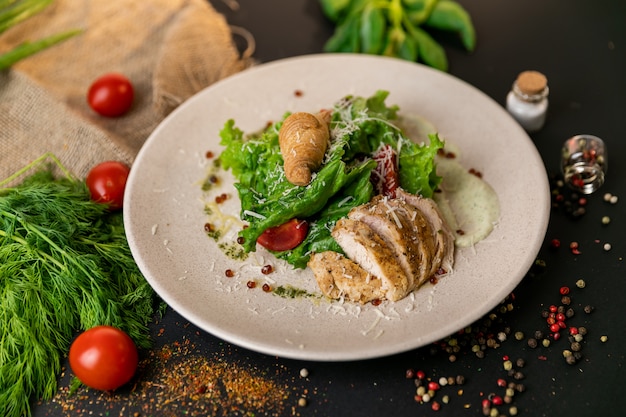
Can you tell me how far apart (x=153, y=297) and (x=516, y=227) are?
2358 millimetres

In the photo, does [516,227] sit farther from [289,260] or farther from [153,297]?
[153,297]

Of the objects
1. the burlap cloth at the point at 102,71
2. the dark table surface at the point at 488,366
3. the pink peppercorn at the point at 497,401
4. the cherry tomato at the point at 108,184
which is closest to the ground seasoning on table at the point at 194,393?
the dark table surface at the point at 488,366

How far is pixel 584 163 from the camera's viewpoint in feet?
16.9

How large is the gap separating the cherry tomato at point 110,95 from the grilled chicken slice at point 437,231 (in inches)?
105

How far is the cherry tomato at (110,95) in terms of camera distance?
5844 millimetres

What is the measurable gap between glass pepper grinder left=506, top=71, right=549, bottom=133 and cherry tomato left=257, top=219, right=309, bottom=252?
6.83 ft

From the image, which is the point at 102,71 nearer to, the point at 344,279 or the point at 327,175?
the point at 327,175

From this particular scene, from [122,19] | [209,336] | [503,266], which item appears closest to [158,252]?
[209,336]

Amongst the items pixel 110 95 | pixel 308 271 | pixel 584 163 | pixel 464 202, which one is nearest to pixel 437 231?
pixel 464 202

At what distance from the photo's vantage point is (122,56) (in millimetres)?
6383

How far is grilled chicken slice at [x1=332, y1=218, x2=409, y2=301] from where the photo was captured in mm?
4117

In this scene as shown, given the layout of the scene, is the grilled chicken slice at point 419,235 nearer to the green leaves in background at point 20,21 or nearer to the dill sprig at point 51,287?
the dill sprig at point 51,287

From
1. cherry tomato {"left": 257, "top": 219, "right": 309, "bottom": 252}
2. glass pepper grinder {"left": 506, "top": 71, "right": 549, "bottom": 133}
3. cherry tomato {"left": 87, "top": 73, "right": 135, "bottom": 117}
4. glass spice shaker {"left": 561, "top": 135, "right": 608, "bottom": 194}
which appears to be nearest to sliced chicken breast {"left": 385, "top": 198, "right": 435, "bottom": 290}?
cherry tomato {"left": 257, "top": 219, "right": 309, "bottom": 252}

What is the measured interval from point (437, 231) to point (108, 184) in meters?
2.33
